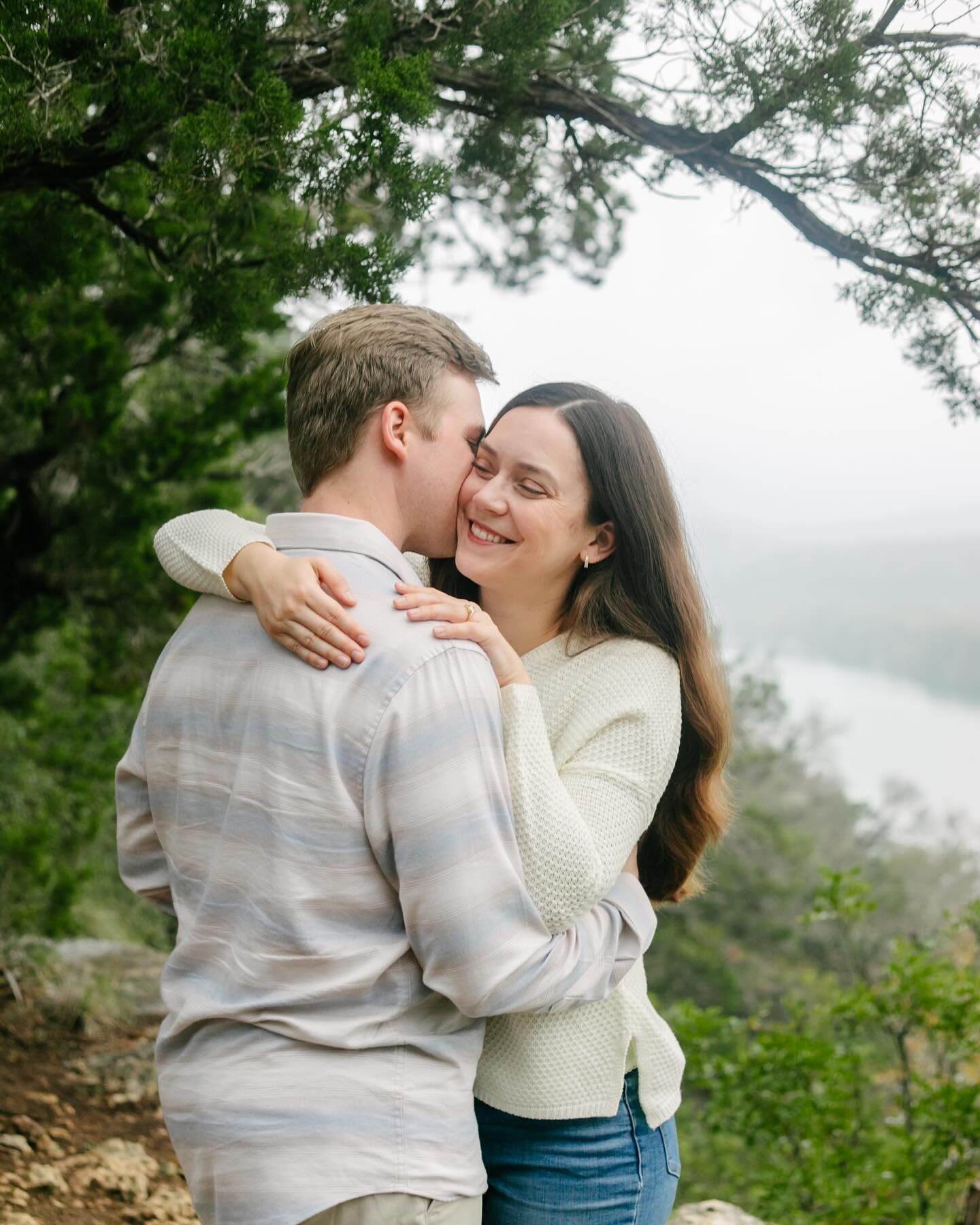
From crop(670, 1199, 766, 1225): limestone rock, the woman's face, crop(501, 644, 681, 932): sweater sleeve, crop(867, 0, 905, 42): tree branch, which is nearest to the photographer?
crop(501, 644, 681, 932): sweater sleeve

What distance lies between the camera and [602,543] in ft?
6.66

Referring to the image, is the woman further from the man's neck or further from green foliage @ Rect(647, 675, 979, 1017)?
green foliage @ Rect(647, 675, 979, 1017)

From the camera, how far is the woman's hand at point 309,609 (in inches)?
56.6

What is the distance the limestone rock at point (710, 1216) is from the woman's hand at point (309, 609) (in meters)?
2.32

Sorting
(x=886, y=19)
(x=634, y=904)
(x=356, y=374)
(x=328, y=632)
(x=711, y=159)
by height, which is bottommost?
(x=634, y=904)

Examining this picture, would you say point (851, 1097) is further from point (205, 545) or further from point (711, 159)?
point (205, 545)

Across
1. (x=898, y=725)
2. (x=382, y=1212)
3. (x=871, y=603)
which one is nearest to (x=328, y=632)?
(x=382, y=1212)

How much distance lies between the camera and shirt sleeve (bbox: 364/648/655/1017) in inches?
54.9

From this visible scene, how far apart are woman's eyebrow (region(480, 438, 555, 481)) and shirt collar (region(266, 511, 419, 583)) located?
373 mm

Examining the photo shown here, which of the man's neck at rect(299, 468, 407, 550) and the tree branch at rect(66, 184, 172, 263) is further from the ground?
the tree branch at rect(66, 184, 172, 263)

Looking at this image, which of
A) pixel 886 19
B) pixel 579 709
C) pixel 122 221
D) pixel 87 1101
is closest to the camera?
pixel 579 709

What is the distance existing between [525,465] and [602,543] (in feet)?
0.71

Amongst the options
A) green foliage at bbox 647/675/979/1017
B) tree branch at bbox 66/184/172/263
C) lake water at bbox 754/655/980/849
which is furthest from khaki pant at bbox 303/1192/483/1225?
lake water at bbox 754/655/980/849

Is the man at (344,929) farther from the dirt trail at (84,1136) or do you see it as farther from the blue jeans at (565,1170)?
the dirt trail at (84,1136)
